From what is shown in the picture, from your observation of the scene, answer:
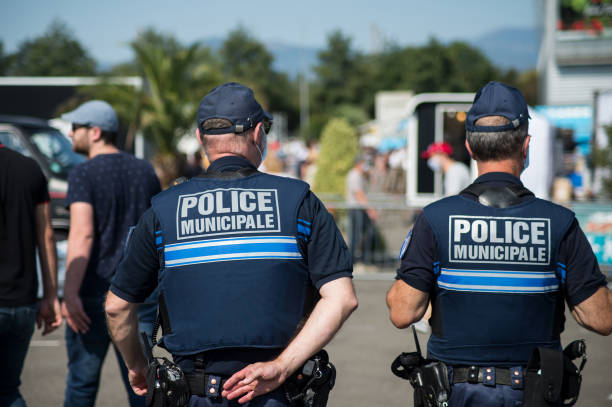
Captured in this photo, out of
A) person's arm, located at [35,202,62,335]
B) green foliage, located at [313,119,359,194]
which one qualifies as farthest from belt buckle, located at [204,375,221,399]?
green foliage, located at [313,119,359,194]

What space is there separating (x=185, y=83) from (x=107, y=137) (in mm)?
11875

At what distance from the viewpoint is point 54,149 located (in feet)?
30.2

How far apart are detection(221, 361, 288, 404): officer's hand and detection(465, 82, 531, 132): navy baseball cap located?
1248 millimetres

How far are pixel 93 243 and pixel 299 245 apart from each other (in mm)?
1976

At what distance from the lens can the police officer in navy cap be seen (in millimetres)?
2496

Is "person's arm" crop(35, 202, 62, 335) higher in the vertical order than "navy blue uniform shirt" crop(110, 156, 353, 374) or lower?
lower

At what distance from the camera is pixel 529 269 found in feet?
8.19

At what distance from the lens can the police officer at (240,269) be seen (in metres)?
2.29

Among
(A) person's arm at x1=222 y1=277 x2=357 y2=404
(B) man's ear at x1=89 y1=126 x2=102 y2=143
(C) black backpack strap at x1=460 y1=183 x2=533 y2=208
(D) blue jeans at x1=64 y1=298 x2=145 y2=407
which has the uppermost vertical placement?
(B) man's ear at x1=89 y1=126 x2=102 y2=143

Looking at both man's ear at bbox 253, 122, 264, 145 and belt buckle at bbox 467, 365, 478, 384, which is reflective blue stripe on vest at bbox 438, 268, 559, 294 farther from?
man's ear at bbox 253, 122, 264, 145


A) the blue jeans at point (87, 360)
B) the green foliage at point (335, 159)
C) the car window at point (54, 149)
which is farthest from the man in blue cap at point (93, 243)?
the green foliage at point (335, 159)

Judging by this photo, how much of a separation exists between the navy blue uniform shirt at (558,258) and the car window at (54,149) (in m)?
7.32

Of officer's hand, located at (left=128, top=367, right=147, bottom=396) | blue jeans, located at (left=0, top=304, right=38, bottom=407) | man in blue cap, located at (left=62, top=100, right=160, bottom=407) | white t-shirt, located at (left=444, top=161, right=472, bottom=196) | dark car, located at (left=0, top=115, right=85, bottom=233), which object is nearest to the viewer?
officer's hand, located at (left=128, top=367, right=147, bottom=396)

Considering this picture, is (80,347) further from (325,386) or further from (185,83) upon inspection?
(185,83)
